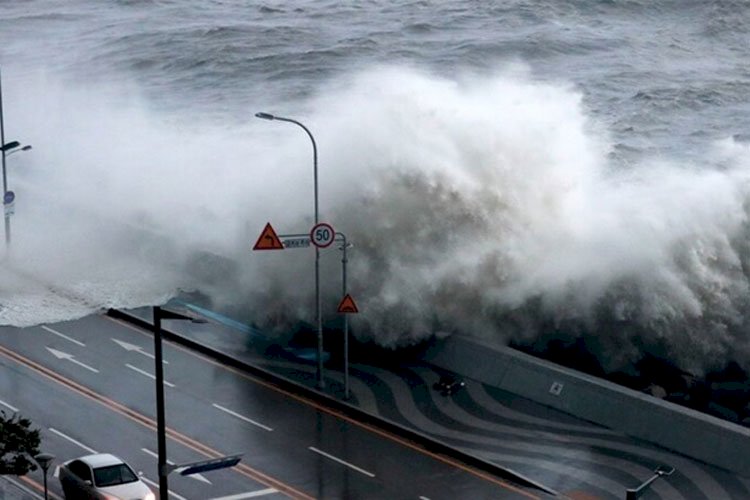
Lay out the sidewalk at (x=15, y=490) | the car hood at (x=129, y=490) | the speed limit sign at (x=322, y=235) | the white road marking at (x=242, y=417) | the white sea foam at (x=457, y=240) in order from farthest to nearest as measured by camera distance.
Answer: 1. the white sea foam at (x=457, y=240)
2. the speed limit sign at (x=322, y=235)
3. the white road marking at (x=242, y=417)
4. the sidewalk at (x=15, y=490)
5. the car hood at (x=129, y=490)

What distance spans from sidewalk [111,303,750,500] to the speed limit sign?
3.16 meters

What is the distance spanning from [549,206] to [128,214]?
15217 millimetres

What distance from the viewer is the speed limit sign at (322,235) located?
33.6 m

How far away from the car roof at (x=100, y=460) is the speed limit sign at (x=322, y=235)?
781cm

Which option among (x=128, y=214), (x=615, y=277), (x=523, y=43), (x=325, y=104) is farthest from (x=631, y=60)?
(x=615, y=277)

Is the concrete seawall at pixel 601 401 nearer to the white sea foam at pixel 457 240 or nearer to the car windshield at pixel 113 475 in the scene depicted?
the white sea foam at pixel 457 240

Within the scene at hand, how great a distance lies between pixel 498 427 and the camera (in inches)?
1238

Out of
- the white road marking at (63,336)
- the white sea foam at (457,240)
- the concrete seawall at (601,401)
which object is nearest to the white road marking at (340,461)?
the concrete seawall at (601,401)

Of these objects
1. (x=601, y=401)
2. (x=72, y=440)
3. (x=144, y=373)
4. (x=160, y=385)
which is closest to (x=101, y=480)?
(x=72, y=440)

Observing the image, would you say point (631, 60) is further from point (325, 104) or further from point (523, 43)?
point (325, 104)

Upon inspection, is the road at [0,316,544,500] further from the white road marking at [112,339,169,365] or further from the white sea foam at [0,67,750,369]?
the white sea foam at [0,67,750,369]

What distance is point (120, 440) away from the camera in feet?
100

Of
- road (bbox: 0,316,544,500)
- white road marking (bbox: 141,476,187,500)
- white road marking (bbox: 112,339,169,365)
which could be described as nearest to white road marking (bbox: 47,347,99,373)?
road (bbox: 0,316,544,500)

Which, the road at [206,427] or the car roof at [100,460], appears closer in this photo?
the car roof at [100,460]
